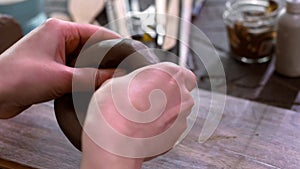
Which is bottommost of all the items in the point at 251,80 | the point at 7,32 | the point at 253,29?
the point at 251,80

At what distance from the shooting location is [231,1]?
4.33 ft

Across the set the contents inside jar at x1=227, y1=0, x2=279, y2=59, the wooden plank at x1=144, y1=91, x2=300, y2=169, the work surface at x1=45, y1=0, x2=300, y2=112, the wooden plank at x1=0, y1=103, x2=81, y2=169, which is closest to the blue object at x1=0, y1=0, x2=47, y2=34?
the work surface at x1=45, y1=0, x2=300, y2=112

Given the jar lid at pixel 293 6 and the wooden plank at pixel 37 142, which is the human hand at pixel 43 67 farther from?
the jar lid at pixel 293 6

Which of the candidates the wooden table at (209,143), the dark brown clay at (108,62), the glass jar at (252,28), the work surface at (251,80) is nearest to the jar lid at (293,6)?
the glass jar at (252,28)

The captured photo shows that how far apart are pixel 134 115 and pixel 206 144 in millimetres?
174

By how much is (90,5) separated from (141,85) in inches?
45.6

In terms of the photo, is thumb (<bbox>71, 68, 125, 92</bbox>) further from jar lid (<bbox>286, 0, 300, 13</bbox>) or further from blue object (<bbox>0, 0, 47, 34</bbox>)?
blue object (<bbox>0, 0, 47, 34</bbox>)

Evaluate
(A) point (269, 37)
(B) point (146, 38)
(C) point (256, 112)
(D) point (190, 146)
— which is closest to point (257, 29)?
(A) point (269, 37)

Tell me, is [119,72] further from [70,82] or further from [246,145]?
[246,145]

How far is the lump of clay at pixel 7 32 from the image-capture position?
66 centimetres

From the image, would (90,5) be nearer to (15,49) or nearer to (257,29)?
(257,29)

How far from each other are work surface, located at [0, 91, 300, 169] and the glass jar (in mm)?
586

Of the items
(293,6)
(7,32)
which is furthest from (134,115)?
(293,6)

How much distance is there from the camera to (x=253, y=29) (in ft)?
3.96
